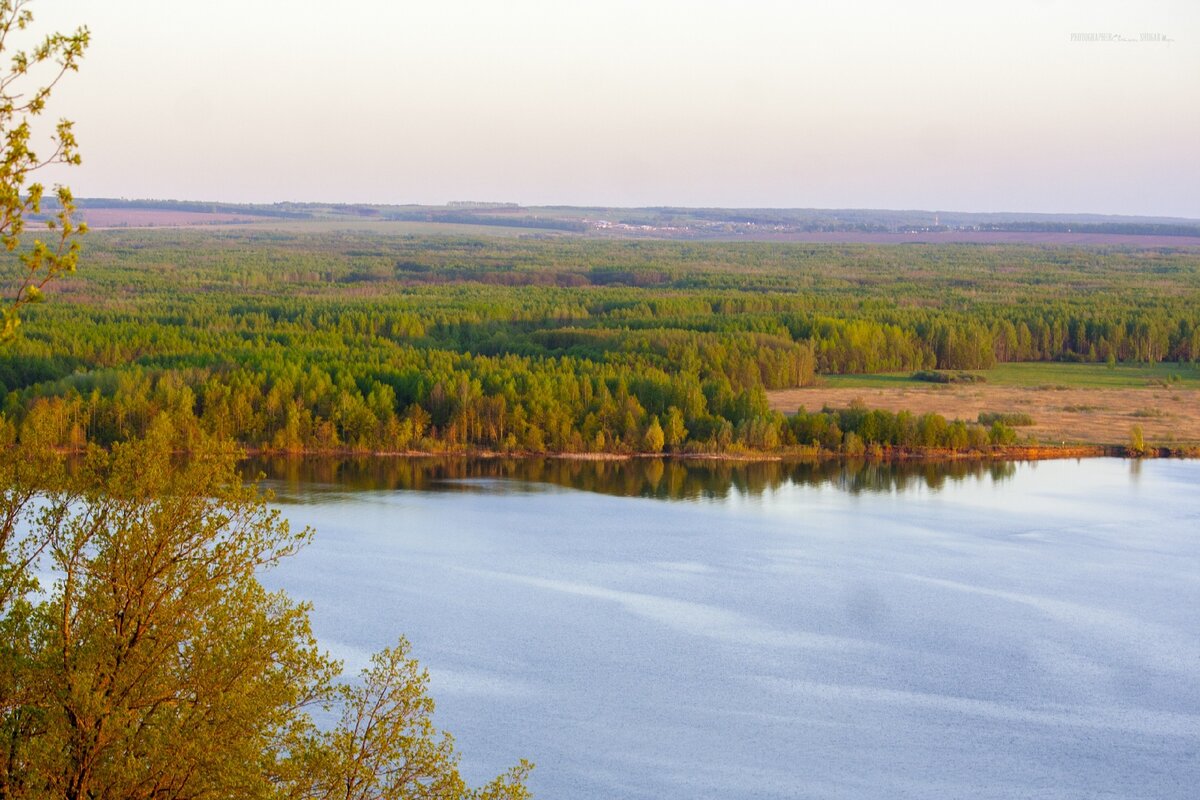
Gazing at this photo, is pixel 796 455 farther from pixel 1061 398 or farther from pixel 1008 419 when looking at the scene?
pixel 1061 398

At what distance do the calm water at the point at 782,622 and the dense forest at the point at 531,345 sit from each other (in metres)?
3.74

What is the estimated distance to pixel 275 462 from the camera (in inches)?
1516

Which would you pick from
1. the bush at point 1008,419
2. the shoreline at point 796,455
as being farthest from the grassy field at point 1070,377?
the shoreline at point 796,455

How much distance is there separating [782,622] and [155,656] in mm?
15528

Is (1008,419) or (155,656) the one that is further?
(1008,419)

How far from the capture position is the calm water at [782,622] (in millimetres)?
17031

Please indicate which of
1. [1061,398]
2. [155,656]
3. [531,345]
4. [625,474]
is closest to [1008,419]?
[1061,398]

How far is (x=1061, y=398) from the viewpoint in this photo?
168ft

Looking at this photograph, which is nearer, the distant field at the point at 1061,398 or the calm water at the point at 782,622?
the calm water at the point at 782,622

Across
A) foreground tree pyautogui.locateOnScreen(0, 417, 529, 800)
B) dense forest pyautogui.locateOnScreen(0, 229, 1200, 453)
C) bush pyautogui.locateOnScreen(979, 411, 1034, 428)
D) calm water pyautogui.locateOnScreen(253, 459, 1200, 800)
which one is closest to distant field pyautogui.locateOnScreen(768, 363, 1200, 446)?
bush pyautogui.locateOnScreen(979, 411, 1034, 428)

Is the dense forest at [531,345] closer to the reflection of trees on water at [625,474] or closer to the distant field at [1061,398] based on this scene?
the reflection of trees on water at [625,474]

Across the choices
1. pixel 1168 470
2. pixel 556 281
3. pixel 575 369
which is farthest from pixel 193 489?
pixel 556 281

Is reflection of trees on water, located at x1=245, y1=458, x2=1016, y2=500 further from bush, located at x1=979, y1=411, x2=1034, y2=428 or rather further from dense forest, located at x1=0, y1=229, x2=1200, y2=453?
bush, located at x1=979, y1=411, x2=1034, y2=428

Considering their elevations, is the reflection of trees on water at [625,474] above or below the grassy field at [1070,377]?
below
